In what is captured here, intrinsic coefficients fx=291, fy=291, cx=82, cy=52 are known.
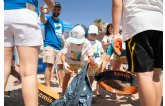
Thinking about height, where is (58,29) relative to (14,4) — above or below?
below

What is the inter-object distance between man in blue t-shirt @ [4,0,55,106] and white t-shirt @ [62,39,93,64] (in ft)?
5.49

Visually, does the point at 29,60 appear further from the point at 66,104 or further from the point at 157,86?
the point at 157,86

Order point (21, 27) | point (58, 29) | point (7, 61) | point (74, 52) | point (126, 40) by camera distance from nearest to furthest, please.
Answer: point (126, 40) → point (21, 27) → point (7, 61) → point (74, 52) → point (58, 29)

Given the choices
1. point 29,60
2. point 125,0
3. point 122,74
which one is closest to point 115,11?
point 125,0

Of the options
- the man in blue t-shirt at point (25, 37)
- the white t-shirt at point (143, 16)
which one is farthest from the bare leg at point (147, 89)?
the man in blue t-shirt at point (25, 37)

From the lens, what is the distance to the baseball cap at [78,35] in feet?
13.0

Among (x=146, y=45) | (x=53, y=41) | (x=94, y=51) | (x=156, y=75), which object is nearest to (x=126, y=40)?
(x=146, y=45)

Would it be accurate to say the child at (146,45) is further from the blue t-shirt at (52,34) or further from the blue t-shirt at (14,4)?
the blue t-shirt at (52,34)

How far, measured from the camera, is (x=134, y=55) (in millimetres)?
2086

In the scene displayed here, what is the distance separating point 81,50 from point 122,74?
945 mm

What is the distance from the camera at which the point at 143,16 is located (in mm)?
2102

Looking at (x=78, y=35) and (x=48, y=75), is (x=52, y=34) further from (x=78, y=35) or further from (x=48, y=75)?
(x=78, y=35)

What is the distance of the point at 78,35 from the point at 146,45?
1988 millimetres

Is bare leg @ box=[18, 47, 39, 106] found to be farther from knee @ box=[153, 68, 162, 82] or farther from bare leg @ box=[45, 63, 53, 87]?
bare leg @ box=[45, 63, 53, 87]
